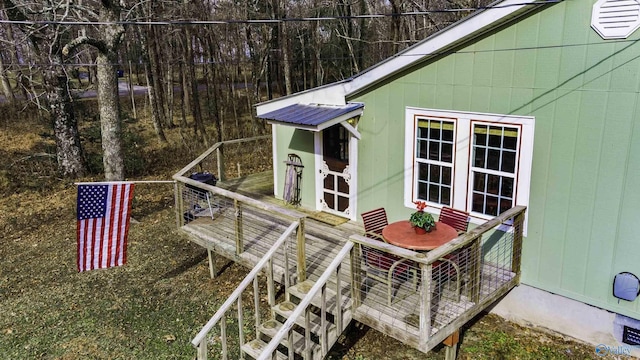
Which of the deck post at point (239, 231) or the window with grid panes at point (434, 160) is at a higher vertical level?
the window with grid panes at point (434, 160)

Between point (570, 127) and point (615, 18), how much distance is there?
127 centimetres

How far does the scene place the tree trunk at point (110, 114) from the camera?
11664mm

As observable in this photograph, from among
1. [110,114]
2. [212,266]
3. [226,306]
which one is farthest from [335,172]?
[110,114]

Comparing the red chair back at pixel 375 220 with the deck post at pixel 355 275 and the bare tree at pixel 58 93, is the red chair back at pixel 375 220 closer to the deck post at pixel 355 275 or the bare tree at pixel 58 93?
the deck post at pixel 355 275

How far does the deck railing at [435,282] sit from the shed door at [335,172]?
266cm

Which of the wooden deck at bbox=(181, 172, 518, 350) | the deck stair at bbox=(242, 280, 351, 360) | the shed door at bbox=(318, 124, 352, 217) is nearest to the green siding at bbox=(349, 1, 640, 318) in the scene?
the wooden deck at bbox=(181, 172, 518, 350)

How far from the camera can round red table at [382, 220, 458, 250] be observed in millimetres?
5737

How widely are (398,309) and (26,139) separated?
19.6 m

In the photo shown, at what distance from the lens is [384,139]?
7.78 metres

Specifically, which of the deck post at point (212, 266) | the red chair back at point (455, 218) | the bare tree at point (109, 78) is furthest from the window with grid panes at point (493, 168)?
the bare tree at point (109, 78)

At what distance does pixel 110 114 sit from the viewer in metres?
12.0

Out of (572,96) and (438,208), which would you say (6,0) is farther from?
(572,96)

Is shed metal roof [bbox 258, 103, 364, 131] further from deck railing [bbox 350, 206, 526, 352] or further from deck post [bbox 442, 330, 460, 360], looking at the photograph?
deck post [bbox 442, 330, 460, 360]

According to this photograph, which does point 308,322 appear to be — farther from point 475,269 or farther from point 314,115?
point 314,115
